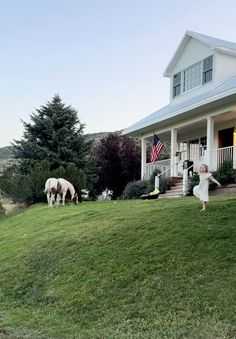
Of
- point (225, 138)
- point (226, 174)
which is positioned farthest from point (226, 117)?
point (226, 174)

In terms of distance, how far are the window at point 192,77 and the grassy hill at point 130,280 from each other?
13.5m

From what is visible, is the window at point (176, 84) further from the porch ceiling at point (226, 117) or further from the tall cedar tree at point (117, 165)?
the tall cedar tree at point (117, 165)

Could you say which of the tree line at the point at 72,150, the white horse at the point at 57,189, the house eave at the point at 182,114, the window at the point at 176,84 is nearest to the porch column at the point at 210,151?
the house eave at the point at 182,114

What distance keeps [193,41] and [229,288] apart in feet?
63.8

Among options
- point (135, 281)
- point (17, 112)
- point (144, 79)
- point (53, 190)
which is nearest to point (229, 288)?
point (135, 281)

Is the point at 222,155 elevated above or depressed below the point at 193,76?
below

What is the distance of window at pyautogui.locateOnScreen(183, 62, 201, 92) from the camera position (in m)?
24.2

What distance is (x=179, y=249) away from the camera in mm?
8508

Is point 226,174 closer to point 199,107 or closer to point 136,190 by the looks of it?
point 199,107

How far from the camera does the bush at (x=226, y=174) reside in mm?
18188

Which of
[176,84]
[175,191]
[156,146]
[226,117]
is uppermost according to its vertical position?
[176,84]

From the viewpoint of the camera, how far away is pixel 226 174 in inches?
722

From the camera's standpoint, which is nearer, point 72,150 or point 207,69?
point 207,69

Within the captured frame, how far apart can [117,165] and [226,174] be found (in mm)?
19036
